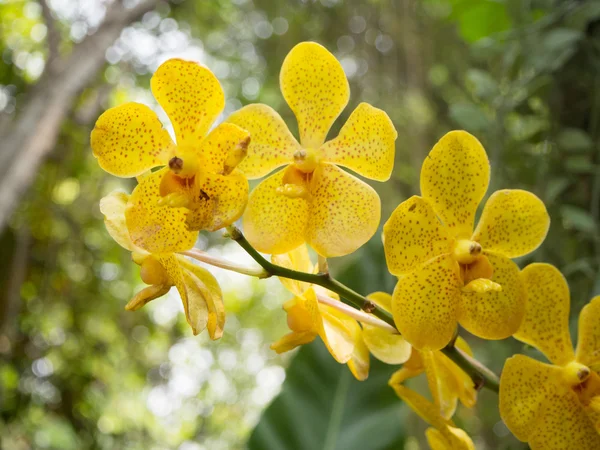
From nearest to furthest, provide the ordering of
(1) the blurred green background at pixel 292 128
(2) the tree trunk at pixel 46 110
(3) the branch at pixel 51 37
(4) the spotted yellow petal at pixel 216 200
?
1. (4) the spotted yellow petal at pixel 216 200
2. (1) the blurred green background at pixel 292 128
3. (2) the tree trunk at pixel 46 110
4. (3) the branch at pixel 51 37

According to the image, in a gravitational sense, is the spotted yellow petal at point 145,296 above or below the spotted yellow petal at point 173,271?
below

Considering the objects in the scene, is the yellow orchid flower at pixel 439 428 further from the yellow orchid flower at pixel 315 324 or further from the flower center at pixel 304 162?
the flower center at pixel 304 162

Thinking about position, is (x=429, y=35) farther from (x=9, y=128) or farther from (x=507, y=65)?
(x=9, y=128)

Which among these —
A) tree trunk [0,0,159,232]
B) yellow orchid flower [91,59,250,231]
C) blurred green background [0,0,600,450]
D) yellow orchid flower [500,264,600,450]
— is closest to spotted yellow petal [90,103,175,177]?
yellow orchid flower [91,59,250,231]

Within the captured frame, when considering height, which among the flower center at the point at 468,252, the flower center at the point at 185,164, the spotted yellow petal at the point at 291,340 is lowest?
the spotted yellow petal at the point at 291,340

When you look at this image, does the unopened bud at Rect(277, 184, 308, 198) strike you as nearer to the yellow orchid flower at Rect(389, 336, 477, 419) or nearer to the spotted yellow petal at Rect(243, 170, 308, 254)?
the spotted yellow petal at Rect(243, 170, 308, 254)

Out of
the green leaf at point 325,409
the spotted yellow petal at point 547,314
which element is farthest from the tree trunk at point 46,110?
the spotted yellow petal at point 547,314

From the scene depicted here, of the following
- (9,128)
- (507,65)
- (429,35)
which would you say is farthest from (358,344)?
(9,128)
